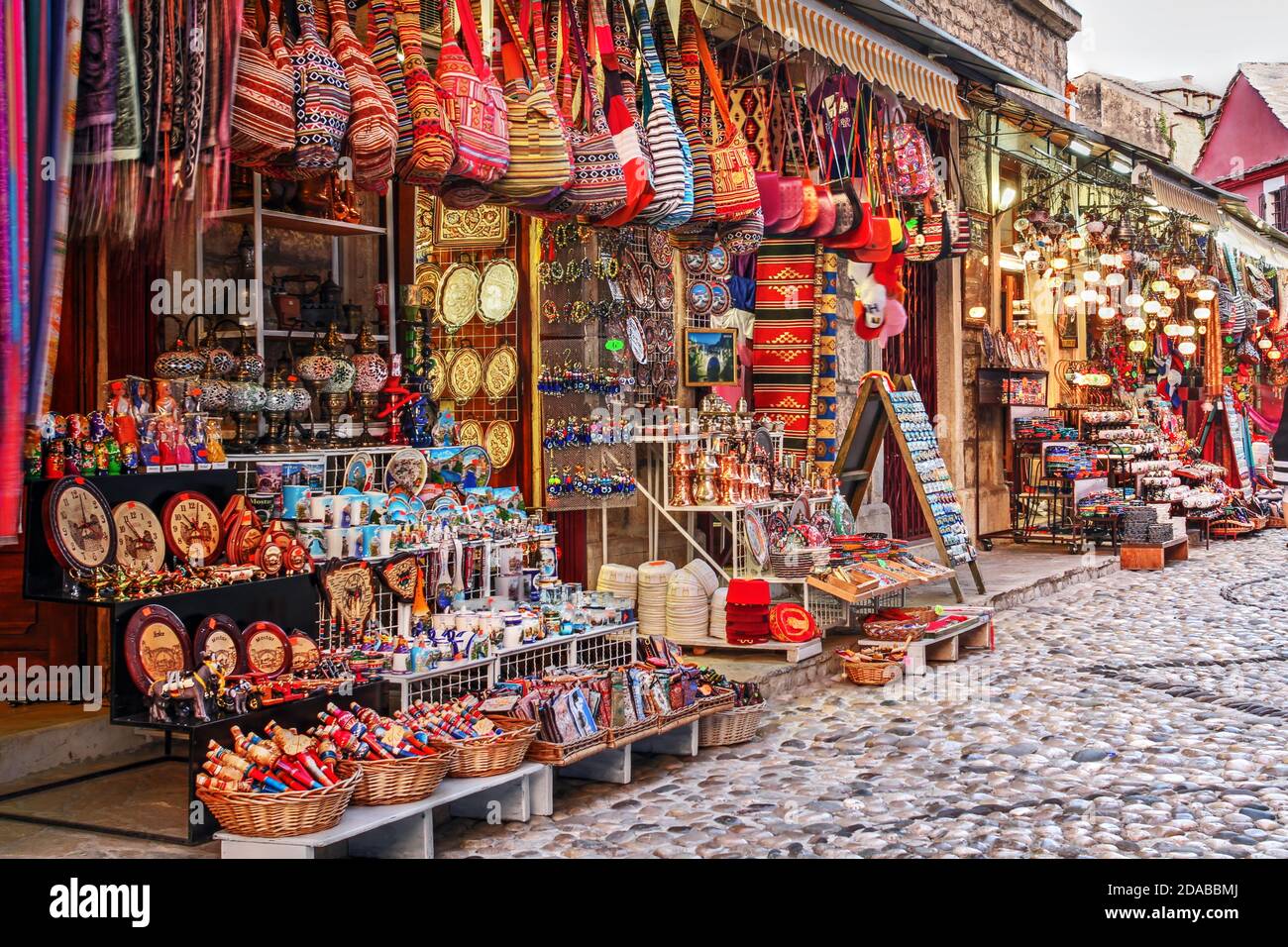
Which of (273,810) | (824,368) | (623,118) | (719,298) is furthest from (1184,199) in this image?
(273,810)

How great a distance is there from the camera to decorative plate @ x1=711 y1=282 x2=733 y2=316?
9.39 m

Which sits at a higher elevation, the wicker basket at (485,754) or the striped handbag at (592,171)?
the striped handbag at (592,171)

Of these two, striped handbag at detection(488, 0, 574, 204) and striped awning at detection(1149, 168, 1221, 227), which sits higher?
striped awning at detection(1149, 168, 1221, 227)

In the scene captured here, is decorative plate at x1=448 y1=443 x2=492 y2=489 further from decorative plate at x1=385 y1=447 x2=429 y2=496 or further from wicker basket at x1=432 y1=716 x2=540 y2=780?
wicker basket at x1=432 y1=716 x2=540 y2=780

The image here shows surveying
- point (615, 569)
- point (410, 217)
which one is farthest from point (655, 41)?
point (615, 569)

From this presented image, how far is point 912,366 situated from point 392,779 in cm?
976

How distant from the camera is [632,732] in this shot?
557 centimetres

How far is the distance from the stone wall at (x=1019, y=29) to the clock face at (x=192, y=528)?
9171 millimetres

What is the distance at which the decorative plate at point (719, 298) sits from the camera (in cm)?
939

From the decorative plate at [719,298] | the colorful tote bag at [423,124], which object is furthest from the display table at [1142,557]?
the colorful tote bag at [423,124]

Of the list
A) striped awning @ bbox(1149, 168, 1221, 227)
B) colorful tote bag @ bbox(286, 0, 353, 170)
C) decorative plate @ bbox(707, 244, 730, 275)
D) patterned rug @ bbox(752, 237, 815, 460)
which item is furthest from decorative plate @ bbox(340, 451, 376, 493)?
striped awning @ bbox(1149, 168, 1221, 227)

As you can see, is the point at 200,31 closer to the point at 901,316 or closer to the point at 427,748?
the point at 427,748

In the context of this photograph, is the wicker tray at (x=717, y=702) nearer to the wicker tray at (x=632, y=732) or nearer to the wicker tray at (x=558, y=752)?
the wicker tray at (x=632, y=732)

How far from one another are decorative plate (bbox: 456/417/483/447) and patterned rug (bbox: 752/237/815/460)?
10.5 ft
